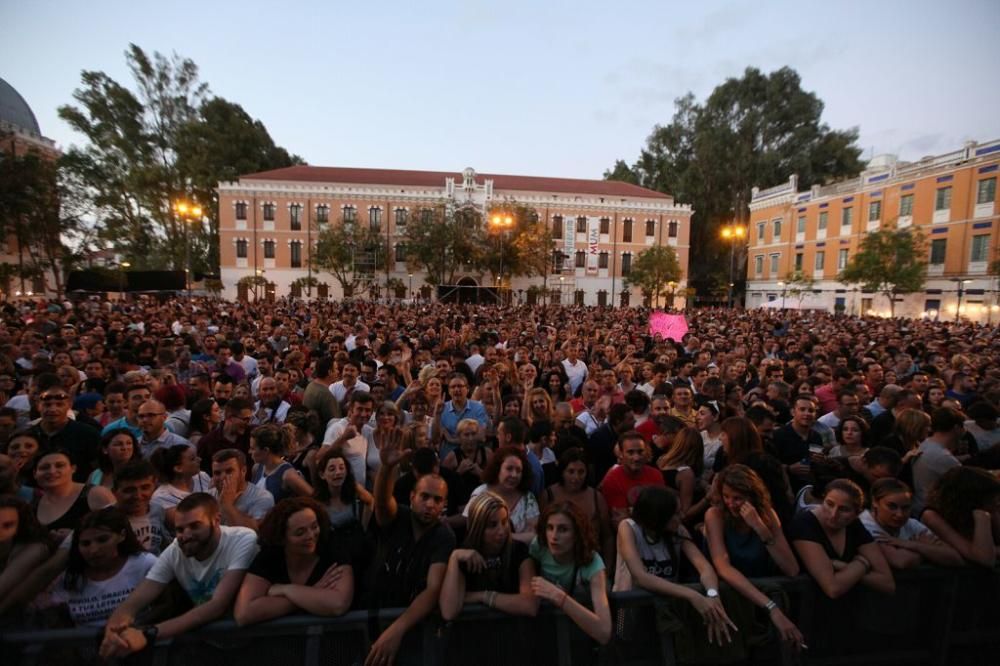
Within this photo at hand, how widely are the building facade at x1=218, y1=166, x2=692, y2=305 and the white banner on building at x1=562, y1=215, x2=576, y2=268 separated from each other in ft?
0.31

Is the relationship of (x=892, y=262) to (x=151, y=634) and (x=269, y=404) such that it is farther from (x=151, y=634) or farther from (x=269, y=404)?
(x=151, y=634)

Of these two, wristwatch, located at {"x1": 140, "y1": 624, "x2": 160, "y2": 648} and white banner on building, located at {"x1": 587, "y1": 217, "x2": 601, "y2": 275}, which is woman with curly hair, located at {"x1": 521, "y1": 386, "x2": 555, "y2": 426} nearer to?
wristwatch, located at {"x1": 140, "y1": 624, "x2": 160, "y2": 648}

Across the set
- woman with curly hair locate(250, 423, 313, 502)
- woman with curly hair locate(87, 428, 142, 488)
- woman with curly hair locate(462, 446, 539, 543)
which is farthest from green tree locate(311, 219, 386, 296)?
woman with curly hair locate(462, 446, 539, 543)

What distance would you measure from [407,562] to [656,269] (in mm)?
43538

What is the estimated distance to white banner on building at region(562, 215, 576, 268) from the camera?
45.2 metres

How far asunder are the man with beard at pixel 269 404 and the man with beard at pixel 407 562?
3.17 meters

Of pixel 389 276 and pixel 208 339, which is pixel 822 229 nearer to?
pixel 389 276

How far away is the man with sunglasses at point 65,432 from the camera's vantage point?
4.20 meters

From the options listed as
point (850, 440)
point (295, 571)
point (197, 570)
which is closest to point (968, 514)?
point (850, 440)

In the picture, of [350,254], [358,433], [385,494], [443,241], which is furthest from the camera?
[443,241]

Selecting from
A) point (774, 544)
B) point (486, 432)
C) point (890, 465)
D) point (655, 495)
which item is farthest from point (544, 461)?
point (890, 465)

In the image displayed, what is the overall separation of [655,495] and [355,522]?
184 centimetres

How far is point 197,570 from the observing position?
259 centimetres

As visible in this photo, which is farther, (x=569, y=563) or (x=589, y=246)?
(x=589, y=246)
